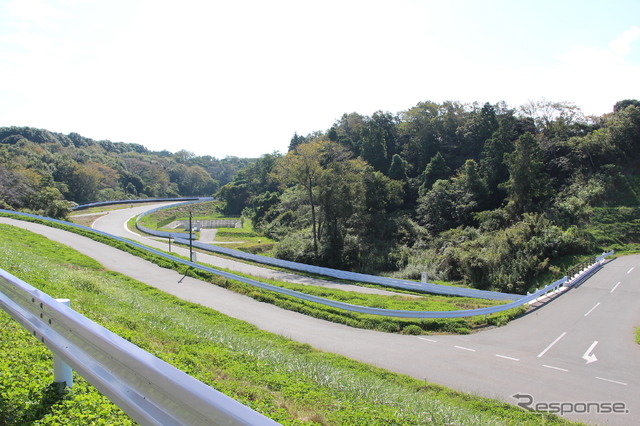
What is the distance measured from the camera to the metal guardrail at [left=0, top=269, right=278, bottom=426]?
2307 millimetres

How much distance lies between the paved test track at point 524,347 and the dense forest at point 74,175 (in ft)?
120

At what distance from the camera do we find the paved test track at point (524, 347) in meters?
11.2

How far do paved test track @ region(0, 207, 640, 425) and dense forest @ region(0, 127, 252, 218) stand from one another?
36620mm

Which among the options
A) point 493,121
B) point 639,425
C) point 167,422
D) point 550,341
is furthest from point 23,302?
point 493,121

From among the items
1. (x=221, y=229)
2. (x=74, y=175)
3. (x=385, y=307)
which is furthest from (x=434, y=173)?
(x=74, y=175)

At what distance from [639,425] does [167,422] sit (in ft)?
36.6

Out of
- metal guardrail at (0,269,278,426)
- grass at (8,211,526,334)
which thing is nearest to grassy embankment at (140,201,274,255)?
grass at (8,211,526,334)

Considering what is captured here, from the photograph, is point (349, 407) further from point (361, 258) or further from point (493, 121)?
point (493, 121)

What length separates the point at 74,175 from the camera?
71.9 metres

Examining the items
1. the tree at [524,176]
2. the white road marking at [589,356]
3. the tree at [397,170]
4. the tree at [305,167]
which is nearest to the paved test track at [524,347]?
the white road marking at [589,356]

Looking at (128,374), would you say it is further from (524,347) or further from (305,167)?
(305,167)

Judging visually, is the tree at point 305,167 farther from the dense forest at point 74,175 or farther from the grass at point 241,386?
the dense forest at point 74,175

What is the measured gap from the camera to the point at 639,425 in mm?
9289

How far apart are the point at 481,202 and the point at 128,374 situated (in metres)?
41.9
